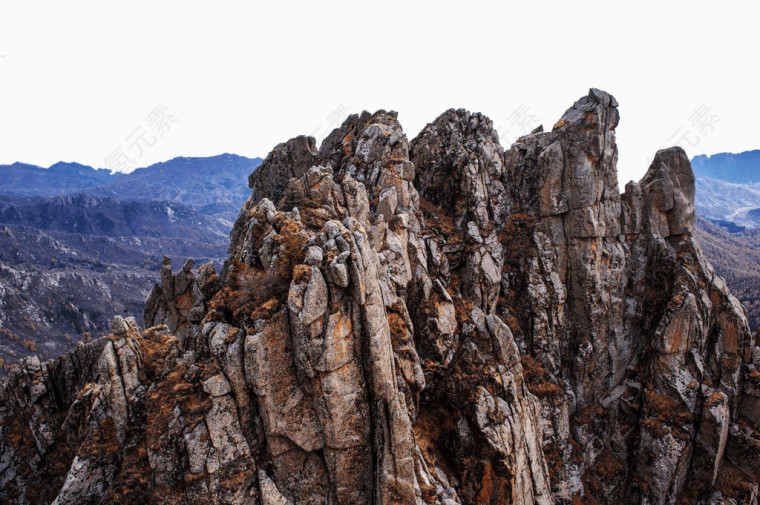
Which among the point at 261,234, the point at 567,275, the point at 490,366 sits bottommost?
the point at 490,366

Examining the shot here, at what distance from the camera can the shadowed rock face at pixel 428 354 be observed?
46.8 ft

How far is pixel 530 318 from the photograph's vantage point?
103 ft

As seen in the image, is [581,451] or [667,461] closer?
[667,461]

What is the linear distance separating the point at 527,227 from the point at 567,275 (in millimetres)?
5604

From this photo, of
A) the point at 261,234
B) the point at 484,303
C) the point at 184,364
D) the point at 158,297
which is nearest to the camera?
the point at 184,364

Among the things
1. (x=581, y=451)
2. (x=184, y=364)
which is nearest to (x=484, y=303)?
(x=581, y=451)

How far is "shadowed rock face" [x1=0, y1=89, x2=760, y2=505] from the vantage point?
14.2 metres

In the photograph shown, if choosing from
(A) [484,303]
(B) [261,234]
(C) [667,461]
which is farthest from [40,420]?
(C) [667,461]

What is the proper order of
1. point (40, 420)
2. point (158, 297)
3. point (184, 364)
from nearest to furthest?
A: 1. point (184, 364)
2. point (40, 420)
3. point (158, 297)

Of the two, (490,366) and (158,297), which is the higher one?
(158,297)

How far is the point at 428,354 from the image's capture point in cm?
2270

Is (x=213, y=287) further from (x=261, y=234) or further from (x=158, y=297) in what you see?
(x=158, y=297)

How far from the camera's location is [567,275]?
32906 mm

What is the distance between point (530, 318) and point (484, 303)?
491 centimetres
